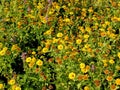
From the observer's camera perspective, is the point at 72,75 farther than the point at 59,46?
No

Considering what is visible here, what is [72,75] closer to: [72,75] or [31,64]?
[72,75]

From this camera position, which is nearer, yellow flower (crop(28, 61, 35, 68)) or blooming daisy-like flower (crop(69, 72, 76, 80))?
blooming daisy-like flower (crop(69, 72, 76, 80))

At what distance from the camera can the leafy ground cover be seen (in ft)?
11.4

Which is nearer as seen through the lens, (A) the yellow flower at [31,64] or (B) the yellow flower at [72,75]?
(B) the yellow flower at [72,75]

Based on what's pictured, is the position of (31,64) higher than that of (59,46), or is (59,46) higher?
(59,46)

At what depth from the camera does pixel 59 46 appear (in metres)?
3.80

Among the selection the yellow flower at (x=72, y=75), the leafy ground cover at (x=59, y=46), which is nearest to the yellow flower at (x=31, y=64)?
the leafy ground cover at (x=59, y=46)

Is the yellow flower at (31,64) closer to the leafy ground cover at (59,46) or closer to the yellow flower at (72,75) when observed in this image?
the leafy ground cover at (59,46)

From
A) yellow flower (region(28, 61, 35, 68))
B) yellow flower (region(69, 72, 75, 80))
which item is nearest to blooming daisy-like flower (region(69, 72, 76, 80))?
yellow flower (region(69, 72, 75, 80))

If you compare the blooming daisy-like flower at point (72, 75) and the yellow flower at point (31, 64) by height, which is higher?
the yellow flower at point (31, 64)

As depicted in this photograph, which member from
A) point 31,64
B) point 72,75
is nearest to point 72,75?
point 72,75

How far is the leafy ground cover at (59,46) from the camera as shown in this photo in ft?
11.4

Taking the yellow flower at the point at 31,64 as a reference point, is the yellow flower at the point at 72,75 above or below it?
below

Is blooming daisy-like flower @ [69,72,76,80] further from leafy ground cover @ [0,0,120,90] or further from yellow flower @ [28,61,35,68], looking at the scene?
yellow flower @ [28,61,35,68]
